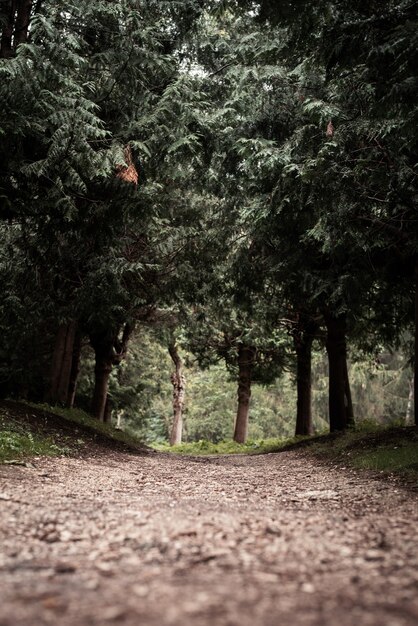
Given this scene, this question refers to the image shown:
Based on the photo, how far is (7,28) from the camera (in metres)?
8.05

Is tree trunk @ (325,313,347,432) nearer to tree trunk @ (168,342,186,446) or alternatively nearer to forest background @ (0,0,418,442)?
forest background @ (0,0,418,442)

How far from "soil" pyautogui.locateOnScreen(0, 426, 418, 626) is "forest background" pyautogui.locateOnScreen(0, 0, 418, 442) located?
13.6ft

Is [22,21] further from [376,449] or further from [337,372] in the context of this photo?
[337,372]

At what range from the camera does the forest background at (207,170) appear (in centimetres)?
648

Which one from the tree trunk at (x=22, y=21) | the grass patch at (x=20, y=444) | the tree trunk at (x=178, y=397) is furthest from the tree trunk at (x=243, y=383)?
the tree trunk at (x=22, y=21)

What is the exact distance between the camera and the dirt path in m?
1.86

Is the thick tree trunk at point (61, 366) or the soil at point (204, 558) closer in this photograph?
the soil at point (204, 558)

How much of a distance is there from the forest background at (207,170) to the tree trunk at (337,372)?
8 cm

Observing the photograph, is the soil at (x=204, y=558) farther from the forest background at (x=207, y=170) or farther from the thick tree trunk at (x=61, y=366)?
the thick tree trunk at (x=61, y=366)

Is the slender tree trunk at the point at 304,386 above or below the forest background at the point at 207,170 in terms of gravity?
below

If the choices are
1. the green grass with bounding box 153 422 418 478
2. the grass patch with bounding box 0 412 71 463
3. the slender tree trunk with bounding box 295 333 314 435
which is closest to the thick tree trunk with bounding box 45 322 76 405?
the grass patch with bounding box 0 412 71 463

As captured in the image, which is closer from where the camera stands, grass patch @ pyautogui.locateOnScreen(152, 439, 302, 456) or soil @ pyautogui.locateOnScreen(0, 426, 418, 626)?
soil @ pyautogui.locateOnScreen(0, 426, 418, 626)

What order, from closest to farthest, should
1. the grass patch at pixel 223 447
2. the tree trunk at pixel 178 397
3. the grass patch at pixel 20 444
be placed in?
the grass patch at pixel 20 444 → the grass patch at pixel 223 447 → the tree trunk at pixel 178 397

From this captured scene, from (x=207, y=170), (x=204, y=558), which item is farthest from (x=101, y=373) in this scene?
(x=204, y=558)
